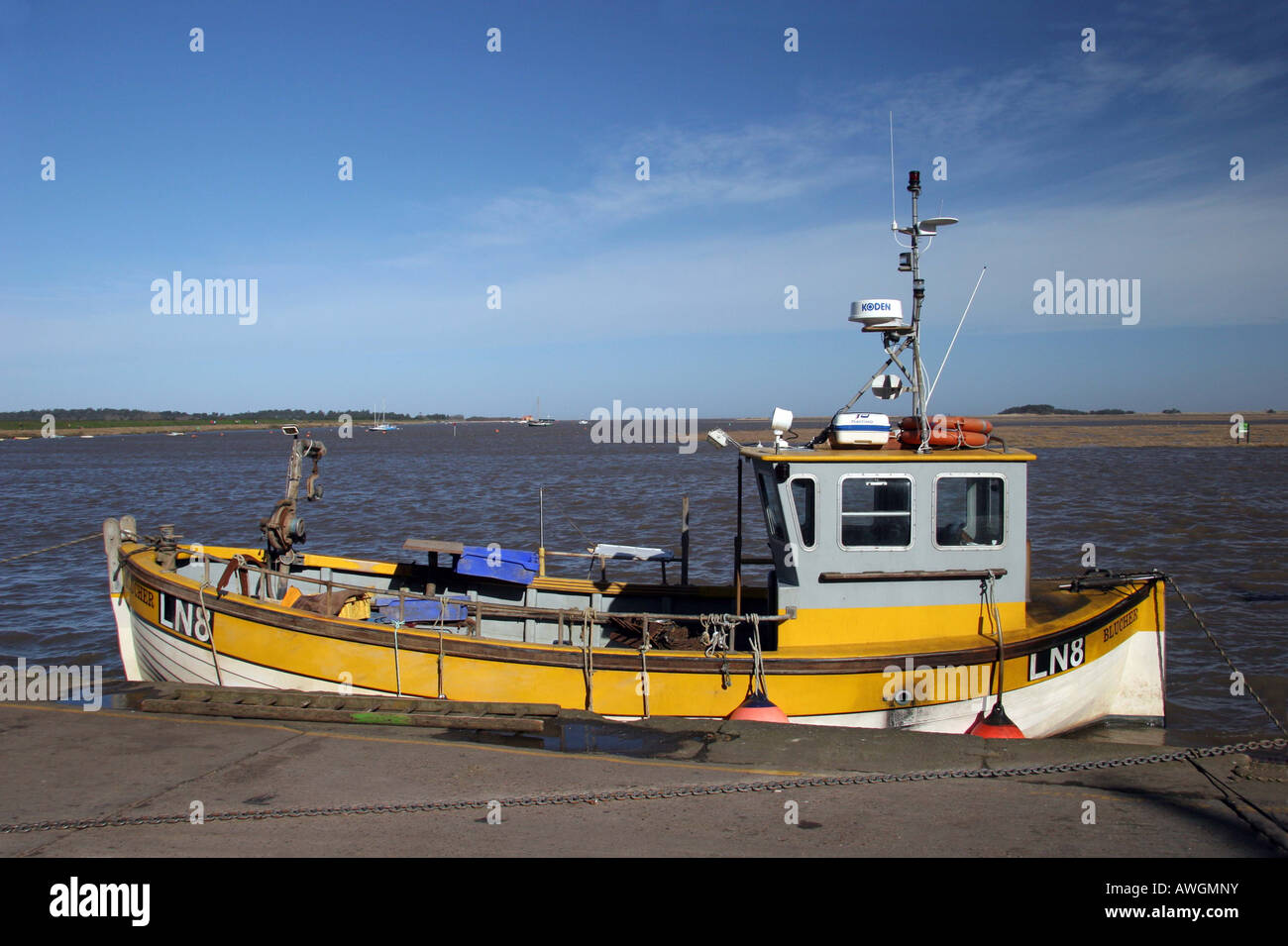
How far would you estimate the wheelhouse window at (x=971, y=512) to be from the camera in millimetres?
8727

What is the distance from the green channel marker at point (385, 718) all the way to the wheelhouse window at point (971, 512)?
17.6 ft

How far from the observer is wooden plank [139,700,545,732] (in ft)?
23.3

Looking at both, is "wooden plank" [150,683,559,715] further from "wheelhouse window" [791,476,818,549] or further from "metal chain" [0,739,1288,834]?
"wheelhouse window" [791,476,818,549]

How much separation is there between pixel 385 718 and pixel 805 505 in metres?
4.43

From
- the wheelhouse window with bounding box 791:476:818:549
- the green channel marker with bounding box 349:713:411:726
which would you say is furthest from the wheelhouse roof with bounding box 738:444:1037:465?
the green channel marker with bounding box 349:713:411:726

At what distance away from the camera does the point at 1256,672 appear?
12.0 meters

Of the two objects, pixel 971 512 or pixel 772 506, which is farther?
pixel 772 506

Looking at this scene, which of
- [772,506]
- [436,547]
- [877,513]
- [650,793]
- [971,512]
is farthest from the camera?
[436,547]

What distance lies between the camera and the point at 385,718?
7109 millimetres

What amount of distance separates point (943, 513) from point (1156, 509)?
2443 centimetres

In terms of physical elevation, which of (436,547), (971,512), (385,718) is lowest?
(385,718)

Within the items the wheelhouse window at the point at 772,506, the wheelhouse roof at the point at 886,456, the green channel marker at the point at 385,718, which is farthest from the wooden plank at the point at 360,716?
the wheelhouse roof at the point at 886,456

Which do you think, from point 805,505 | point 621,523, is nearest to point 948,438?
point 805,505

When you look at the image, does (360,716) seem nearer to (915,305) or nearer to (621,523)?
(915,305)
